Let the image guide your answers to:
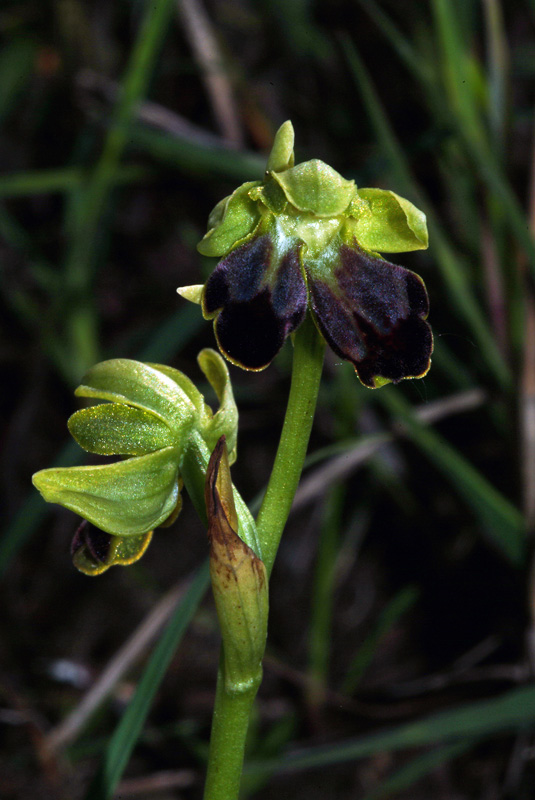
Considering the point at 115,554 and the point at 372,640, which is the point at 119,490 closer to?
the point at 115,554

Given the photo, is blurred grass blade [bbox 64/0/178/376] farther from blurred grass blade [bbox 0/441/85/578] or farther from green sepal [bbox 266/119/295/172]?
green sepal [bbox 266/119/295/172]

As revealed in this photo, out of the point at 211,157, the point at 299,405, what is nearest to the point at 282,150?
the point at 299,405

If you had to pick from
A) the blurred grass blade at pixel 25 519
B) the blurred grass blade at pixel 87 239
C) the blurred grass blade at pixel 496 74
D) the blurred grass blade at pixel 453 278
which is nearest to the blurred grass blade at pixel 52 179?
the blurred grass blade at pixel 87 239

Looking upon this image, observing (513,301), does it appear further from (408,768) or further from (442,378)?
(408,768)

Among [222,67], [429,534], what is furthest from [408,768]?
[222,67]

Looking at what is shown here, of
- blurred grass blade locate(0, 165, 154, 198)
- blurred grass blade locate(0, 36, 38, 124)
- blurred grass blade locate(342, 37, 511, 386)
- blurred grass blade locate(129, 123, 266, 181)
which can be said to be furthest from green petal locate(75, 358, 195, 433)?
blurred grass blade locate(0, 36, 38, 124)
